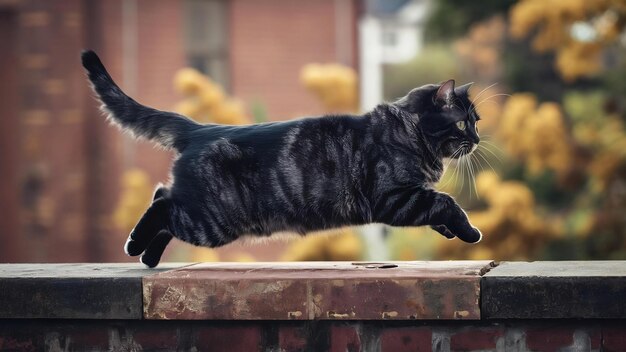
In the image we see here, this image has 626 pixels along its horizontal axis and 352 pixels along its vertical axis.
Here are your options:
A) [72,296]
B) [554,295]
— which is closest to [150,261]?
[72,296]

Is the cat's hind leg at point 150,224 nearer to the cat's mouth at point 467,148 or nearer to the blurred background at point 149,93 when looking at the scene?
the cat's mouth at point 467,148

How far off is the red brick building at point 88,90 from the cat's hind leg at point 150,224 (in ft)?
30.6

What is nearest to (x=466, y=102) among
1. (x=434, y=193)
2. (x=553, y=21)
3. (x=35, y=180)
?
(x=434, y=193)

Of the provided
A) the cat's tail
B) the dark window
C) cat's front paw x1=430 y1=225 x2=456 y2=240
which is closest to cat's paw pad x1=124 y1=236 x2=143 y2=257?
the cat's tail

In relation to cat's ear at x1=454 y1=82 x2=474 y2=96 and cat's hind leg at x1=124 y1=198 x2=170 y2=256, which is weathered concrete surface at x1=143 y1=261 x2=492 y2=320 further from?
cat's ear at x1=454 y1=82 x2=474 y2=96

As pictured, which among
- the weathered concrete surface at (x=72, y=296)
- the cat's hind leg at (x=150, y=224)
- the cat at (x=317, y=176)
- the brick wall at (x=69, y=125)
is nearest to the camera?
the weathered concrete surface at (x=72, y=296)

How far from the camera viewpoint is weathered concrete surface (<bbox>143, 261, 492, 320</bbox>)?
3.30 metres

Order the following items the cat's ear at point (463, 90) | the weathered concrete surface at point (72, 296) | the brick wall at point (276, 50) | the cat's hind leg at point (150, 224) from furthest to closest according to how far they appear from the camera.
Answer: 1. the brick wall at point (276, 50)
2. the cat's ear at point (463, 90)
3. the cat's hind leg at point (150, 224)
4. the weathered concrete surface at point (72, 296)

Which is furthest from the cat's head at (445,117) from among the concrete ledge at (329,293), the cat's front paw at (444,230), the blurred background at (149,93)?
the blurred background at (149,93)

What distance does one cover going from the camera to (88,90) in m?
13.1

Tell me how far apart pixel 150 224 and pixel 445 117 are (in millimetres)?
1101

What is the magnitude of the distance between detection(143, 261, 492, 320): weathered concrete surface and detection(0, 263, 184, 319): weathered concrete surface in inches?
2.4

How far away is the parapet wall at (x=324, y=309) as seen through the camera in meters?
3.24

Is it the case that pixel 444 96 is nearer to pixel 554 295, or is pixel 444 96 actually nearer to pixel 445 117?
pixel 445 117
